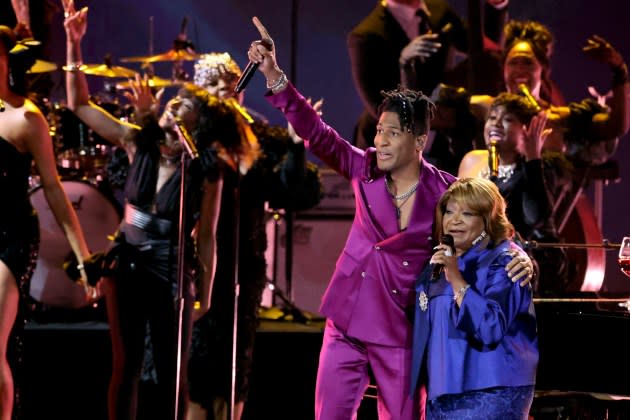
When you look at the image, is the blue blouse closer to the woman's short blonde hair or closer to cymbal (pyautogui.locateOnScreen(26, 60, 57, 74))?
the woman's short blonde hair

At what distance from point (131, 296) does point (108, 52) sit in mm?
4406

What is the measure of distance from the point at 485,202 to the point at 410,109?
0.59m

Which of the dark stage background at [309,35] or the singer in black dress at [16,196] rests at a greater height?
the dark stage background at [309,35]

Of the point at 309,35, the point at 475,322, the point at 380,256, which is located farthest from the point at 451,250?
the point at 309,35

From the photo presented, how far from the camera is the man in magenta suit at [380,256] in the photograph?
160 inches

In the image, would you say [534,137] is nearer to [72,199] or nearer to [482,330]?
[482,330]

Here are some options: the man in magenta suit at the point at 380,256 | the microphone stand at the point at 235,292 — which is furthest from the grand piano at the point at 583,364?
the microphone stand at the point at 235,292

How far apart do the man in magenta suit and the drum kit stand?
11.5ft

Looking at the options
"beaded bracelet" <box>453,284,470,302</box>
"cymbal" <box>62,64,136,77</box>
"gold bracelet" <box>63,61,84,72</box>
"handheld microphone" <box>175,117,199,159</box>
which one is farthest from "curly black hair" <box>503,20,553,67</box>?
"beaded bracelet" <box>453,284,470,302</box>

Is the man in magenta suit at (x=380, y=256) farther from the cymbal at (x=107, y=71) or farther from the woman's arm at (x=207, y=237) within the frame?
the cymbal at (x=107, y=71)

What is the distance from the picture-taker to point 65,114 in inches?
314

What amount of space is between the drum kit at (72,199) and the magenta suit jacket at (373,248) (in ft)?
11.3

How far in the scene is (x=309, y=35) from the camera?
905cm

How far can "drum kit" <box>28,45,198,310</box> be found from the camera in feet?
24.6
